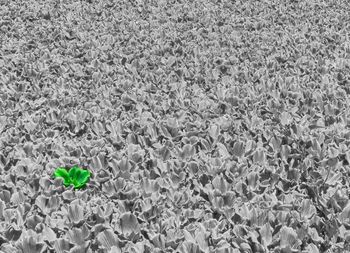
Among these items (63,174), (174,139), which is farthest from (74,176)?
(174,139)

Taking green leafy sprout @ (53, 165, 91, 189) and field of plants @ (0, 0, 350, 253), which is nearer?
field of plants @ (0, 0, 350, 253)

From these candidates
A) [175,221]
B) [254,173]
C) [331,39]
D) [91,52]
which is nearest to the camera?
[175,221]

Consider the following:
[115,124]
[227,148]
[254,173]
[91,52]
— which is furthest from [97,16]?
[254,173]

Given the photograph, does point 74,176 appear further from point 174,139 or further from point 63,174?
point 174,139

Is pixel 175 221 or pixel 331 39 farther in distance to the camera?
pixel 331 39

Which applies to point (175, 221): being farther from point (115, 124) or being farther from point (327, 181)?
point (115, 124)

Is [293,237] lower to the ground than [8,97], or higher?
higher
